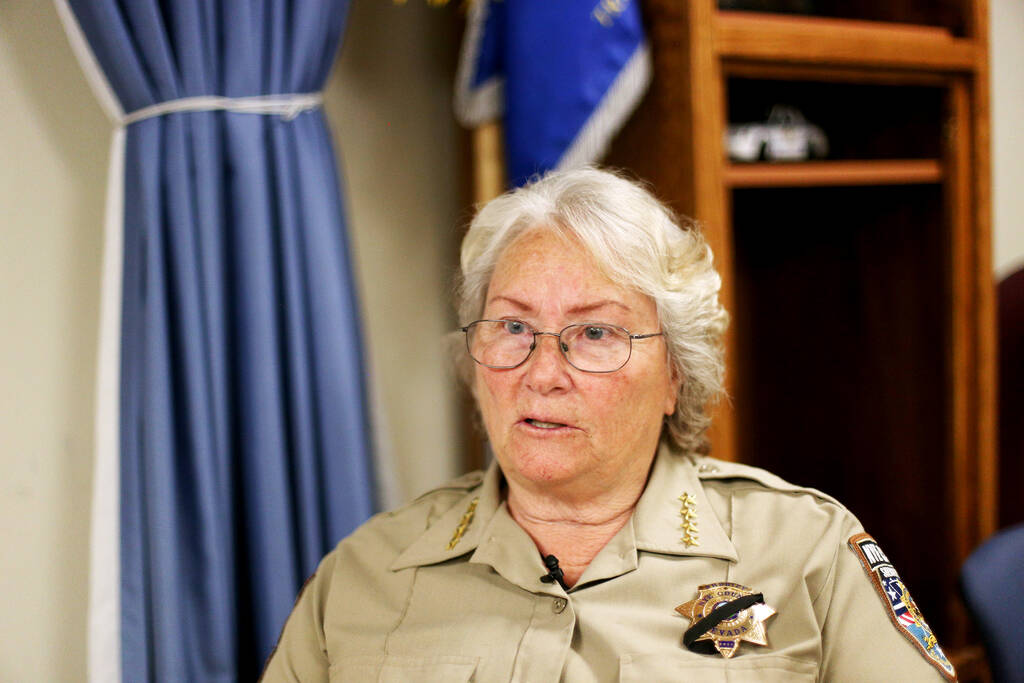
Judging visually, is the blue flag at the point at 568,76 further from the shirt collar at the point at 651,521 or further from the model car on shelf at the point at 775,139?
the shirt collar at the point at 651,521

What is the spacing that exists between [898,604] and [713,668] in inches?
10.7

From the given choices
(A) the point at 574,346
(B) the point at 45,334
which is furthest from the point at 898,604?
(B) the point at 45,334

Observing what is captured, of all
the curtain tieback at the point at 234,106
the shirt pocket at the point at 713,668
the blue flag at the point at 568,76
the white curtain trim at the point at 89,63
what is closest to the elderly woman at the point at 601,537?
the shirt pocket at the point at 713,668

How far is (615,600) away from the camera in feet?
3.76

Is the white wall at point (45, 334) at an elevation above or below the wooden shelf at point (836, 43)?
below

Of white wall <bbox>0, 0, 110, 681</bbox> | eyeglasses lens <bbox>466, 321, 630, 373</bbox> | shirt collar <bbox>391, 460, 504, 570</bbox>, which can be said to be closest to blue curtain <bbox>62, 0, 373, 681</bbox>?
white wall <bbox>0, 0, 110, 681</bbox>

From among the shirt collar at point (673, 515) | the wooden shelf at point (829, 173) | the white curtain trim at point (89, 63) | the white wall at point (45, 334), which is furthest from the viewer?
the wooden shelf at point (829, 173)

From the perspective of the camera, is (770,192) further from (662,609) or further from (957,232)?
(662,609)

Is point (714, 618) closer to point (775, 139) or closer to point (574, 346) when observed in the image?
point (574, 346)

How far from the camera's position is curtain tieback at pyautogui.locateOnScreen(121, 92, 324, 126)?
1445mm

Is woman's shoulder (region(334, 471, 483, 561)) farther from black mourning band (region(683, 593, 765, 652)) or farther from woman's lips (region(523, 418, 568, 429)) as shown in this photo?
black mourning band (region(683, 593, 765, 652))

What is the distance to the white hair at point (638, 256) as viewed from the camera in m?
1.21

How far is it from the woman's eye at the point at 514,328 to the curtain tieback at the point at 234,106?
0.64 metres

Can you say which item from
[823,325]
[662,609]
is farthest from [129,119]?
[823,325]
